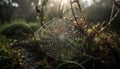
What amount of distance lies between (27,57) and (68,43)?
88cm

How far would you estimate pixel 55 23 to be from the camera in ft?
12.6

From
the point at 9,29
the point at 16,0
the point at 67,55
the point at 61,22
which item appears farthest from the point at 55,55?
the point at 16,0

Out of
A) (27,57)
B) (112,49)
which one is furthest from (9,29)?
(112,49)

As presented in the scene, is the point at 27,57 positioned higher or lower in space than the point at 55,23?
lower

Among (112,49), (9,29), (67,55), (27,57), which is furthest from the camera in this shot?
(9,29)

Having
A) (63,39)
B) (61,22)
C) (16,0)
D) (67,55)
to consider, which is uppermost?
(16,0)

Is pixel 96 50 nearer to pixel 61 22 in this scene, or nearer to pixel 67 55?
pixel 67 55

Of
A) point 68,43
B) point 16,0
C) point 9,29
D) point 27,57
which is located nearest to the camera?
point 68,43

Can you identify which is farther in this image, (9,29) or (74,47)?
(9,29)

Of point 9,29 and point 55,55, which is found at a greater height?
point 9,29

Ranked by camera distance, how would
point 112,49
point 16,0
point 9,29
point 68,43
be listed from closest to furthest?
1. point 112,49
2. point 68,43
3. point 9,29
4. point 16,0

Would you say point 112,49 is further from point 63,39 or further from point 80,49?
point 63,39

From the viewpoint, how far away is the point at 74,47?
349 centimetres

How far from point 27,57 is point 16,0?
23.4 meters
